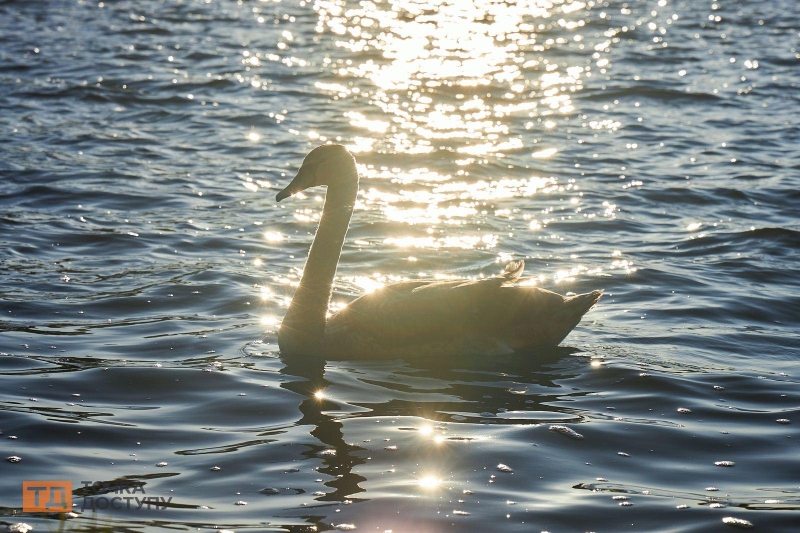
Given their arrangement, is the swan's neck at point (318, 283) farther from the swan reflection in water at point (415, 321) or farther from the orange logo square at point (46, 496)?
the orange logo square at point (46, 496)

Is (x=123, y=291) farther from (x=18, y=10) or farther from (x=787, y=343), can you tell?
(x=18, y=10)

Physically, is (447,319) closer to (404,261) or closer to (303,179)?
(303,179)

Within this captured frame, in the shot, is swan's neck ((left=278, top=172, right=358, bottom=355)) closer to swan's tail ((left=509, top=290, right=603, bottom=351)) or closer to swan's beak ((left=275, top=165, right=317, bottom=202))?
swan's beak ((left=275, top=165, right=317, bottom=202))

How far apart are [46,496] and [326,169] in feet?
13.4

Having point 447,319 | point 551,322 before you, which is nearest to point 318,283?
point 447,319

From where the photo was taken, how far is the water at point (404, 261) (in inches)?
258

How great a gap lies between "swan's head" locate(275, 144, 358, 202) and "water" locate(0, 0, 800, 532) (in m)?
1.58

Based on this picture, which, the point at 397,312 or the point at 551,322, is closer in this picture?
the point at 397,312

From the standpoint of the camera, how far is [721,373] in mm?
9062

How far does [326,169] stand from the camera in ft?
30.3

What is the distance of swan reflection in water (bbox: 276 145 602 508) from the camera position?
8.96 m

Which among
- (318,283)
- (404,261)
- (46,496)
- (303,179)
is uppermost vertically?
(303,179)

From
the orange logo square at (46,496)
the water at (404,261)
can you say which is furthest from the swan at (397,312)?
the orange logo square at (46,496)

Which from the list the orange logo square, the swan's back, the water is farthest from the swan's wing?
the orange logo square
